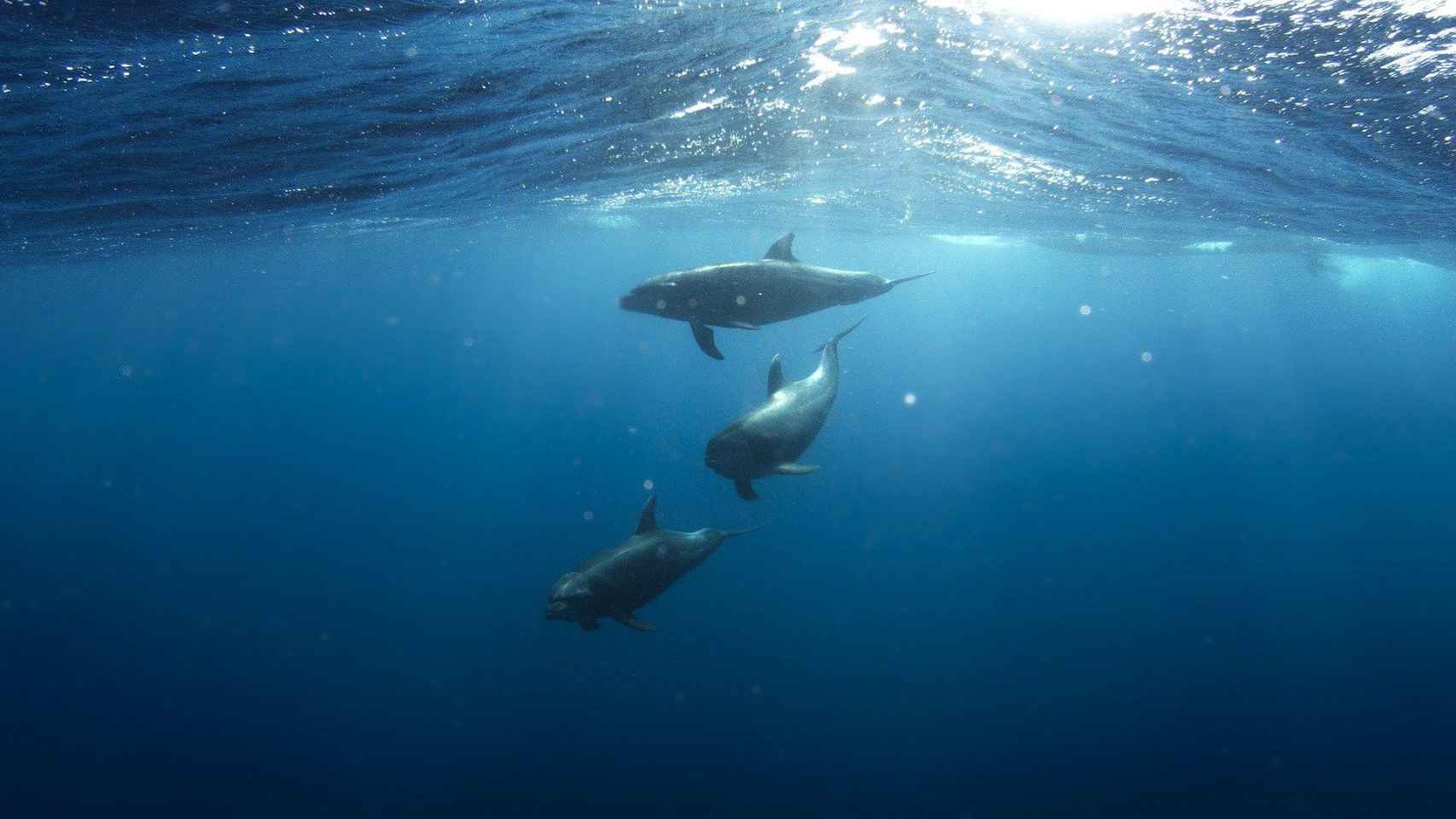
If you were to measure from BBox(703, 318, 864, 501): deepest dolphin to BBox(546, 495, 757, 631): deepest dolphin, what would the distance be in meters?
0.61

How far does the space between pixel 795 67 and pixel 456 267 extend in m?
76.9

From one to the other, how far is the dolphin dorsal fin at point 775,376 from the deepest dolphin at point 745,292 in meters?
0.51

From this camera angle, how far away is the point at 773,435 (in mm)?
6066

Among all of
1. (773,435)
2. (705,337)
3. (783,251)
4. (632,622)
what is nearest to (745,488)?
(773,435)

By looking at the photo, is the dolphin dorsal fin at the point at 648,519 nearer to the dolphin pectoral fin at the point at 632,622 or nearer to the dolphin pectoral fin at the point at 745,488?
the dolphin pectoral fin at the point at 632,622

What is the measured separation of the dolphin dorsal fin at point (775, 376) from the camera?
6.90 metres

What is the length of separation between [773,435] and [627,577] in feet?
6.46

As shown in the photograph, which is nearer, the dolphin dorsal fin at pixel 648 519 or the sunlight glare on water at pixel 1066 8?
the dolphin dorsal fin at pixel 648 519

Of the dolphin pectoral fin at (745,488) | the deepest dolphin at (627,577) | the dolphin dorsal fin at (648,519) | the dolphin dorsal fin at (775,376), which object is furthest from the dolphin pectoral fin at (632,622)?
the dolphin dorsal fin at (775,376)

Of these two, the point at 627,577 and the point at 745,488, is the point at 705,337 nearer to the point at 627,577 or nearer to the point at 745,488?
the point at 745,488

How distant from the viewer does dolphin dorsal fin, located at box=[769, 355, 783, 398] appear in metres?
6.90

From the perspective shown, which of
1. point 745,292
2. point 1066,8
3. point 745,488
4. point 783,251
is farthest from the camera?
point 1066,8

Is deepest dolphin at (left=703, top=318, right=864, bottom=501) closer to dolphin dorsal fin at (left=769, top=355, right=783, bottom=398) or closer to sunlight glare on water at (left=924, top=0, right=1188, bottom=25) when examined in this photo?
dolphin dorsal fin at (left=769, top=355, right=783, bottom=398)

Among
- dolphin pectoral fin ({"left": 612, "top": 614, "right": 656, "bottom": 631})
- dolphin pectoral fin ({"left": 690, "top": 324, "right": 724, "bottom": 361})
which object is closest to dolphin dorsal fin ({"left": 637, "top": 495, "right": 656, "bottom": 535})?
dolphin pectoral fin ({"left": 612, "top": 614, "right": 656, "bottom": 631})
